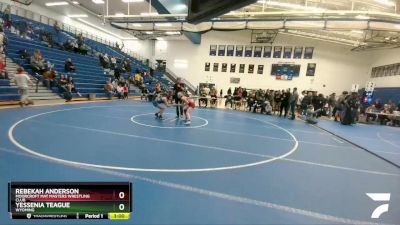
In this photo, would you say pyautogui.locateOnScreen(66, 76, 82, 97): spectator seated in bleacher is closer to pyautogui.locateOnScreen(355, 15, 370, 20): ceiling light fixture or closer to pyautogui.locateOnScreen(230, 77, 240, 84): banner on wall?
pyautogui.locateOnScreen(355, 15, 370, 20): ceiling light fixture

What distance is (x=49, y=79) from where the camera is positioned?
44.4 feet

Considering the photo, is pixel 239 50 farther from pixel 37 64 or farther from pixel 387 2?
pixel 37 64

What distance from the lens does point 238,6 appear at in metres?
2.26

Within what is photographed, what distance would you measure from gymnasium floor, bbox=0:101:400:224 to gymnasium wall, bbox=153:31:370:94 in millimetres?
20355

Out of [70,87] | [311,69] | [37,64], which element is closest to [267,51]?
[311,69]

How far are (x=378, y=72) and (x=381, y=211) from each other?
80.6 ft

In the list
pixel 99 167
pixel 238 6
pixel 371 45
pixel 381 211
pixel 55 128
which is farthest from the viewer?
pixel 371 45

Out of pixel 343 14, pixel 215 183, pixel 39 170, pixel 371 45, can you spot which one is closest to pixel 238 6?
pixel 215 183

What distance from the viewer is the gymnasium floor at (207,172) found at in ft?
10.00

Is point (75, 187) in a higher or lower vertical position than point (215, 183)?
higher

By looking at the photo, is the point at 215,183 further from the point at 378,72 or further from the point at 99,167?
the point at 378,72
